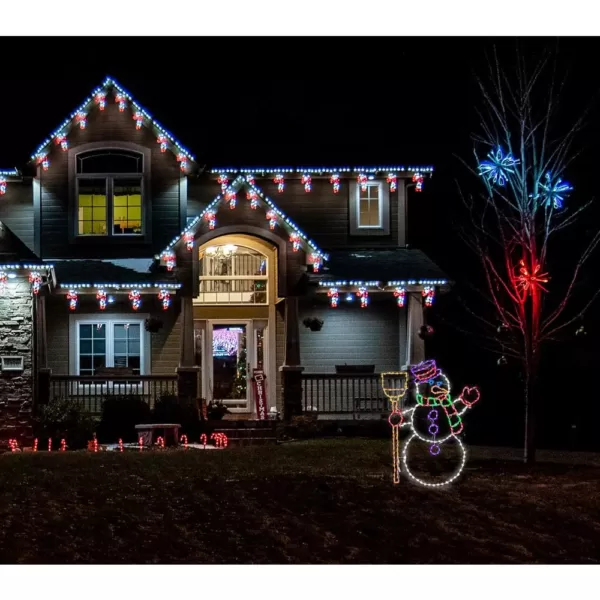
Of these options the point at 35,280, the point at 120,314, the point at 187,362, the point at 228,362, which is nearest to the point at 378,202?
the point at 228,362

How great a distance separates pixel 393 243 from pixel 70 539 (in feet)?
50.2

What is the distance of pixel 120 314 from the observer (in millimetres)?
25219

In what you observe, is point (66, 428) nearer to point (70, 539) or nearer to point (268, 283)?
point (268, 283)

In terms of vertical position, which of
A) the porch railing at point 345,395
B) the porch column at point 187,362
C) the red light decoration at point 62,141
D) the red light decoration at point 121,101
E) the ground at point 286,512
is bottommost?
the ground at point 286,512

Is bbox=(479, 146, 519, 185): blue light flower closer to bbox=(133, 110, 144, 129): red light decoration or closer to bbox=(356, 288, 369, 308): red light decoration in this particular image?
bbox=(356, 288, 369, 308): red light decoration

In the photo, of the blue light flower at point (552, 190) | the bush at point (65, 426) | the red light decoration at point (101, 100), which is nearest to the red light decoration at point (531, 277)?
the blue light flower at point (552, 190)

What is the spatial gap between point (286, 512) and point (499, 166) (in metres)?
8.88

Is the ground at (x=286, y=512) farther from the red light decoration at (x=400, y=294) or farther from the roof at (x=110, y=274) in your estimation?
the red light decoration at (x=400, y=294)

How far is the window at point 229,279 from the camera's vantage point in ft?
84.9

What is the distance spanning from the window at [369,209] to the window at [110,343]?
5617 mm

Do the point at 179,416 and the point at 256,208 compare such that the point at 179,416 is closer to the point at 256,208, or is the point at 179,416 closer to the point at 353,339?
the point at 256,208

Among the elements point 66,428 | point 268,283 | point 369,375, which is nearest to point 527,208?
point 369,375

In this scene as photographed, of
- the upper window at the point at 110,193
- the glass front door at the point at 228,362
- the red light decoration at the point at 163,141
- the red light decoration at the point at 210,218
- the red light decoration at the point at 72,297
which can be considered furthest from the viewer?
the glass front door at the point at 228,362

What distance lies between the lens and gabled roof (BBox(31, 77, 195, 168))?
2470 cm
